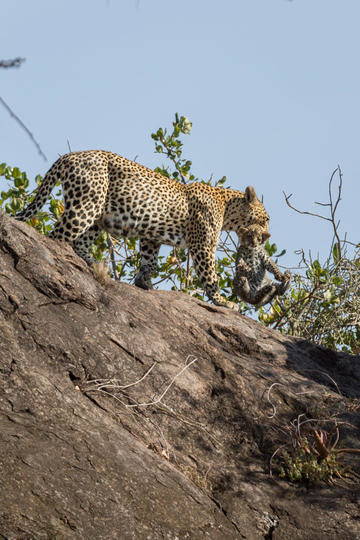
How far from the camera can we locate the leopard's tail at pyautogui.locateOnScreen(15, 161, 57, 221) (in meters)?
9.90

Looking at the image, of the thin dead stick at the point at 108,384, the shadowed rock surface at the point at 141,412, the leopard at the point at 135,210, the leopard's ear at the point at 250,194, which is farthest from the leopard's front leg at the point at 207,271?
the thin dead stick at the point at 108,384

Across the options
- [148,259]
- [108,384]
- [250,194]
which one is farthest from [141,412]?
[250,194]

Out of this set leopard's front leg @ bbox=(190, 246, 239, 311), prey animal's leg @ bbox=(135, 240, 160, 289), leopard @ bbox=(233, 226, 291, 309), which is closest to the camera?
leopard @ bbox=(233, 226, 291, 309)

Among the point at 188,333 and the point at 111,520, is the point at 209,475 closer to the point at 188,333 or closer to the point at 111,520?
the point at 111,520

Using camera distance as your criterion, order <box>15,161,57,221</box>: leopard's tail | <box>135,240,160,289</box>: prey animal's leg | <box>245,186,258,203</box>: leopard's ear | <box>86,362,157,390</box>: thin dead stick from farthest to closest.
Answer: <box>245,186,258,203</box>: leopard's ear
<box>135,240,160,289</box>: prey animal's leg
<box>15,161,57,221</box>: leopard's tail
<box>86,362,157,390</box>: thin dead stick

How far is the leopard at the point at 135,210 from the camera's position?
999cm

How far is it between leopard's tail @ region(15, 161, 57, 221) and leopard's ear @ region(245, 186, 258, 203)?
3.21 metres

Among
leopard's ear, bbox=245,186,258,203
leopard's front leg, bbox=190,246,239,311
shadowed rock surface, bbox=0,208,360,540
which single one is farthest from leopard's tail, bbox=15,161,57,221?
leopard's ear, bbox=245,186,258,203

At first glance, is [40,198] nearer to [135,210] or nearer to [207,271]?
[135,210]

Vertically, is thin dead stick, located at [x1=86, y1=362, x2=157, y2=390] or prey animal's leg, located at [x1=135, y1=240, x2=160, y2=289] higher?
prey animal's leg, located at [x1=135, y1=240, x2=160, y2=289]

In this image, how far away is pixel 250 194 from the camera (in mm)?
11961

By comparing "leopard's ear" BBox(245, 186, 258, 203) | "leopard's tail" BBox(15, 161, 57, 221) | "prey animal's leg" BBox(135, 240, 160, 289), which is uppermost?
"leopard's ear" BBox(245, 186, 258, 203)

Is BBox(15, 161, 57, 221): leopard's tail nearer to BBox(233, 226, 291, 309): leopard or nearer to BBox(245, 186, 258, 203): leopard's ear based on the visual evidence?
BBox(233, 226, 291, 309): leopard

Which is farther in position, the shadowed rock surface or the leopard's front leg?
the leopard's front leg
